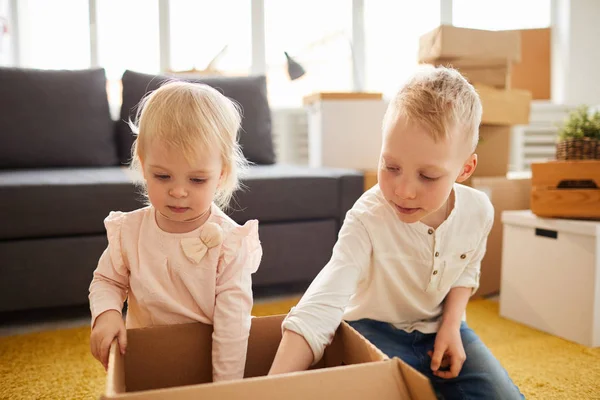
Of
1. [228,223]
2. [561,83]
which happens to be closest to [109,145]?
[228,223]

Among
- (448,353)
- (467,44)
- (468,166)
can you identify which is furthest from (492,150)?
(448,353)

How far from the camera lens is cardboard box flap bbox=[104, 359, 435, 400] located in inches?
19.7

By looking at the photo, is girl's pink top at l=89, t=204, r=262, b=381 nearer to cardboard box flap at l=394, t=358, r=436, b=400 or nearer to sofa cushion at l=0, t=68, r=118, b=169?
cardboard box flap at l=394, t=358, r=436, b=400

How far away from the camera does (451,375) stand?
0.90 m

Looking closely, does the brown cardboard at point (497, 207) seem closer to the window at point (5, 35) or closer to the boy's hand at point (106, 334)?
the boy's hand at point (106, 334)

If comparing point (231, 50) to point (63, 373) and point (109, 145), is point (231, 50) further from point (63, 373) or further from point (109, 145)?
point (63, 373)

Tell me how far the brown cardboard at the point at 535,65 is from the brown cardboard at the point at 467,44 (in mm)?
1549

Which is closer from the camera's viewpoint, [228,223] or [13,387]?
[228,223]

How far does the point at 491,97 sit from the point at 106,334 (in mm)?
1673

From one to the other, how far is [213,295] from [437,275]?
406mm

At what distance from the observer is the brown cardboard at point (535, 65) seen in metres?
3.48

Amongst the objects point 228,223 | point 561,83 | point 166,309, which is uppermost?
point 561,83

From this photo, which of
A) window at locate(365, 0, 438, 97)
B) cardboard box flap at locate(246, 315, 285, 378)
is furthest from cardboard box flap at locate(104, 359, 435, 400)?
window at locate(365, 0, 438, 97)

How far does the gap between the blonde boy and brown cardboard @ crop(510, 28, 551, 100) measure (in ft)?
9.34
